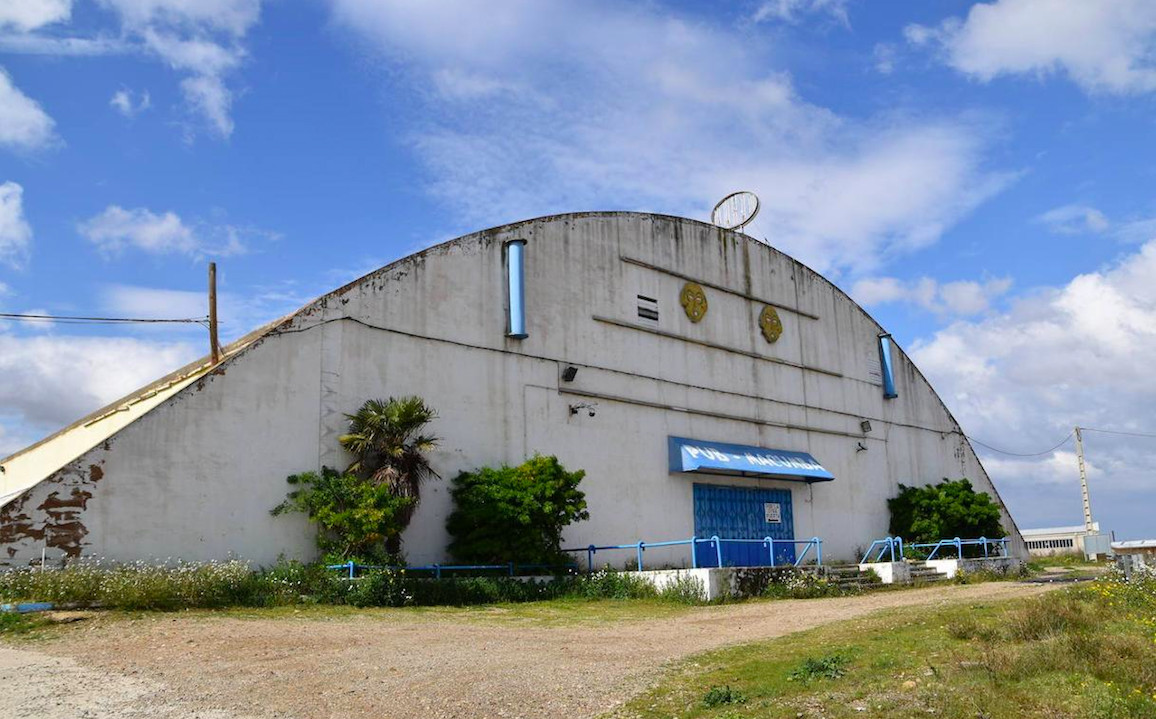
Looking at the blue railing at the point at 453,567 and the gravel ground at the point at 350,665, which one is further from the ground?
the blue railing at the point at 453,567

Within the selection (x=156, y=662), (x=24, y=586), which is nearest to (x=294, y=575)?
(x=24, y=586)

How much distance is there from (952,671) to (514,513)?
11.5 metres

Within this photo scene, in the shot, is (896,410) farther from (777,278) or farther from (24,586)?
(24,586)

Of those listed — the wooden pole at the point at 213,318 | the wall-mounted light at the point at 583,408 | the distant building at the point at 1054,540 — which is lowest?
the distant building at the point at 1054,540

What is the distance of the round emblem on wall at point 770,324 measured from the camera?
28688 millimetres

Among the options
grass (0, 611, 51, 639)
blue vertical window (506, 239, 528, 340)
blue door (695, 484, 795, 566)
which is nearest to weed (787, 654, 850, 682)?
grass (0, 611, 51, 639)

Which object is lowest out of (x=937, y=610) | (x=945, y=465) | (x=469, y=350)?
(x=937, y=610)

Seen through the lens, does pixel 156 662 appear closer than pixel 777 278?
Yes

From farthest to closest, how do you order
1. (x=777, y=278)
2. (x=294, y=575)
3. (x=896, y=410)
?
1. (x=896, y=410)
2. (x=777, y=278)
3. (x=294, y=575)

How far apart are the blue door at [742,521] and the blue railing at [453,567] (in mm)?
5663

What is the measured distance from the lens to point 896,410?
32625mm

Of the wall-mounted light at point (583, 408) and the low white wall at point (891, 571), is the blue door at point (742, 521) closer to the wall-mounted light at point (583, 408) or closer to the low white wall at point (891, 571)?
the low white wall at point (891, 571)

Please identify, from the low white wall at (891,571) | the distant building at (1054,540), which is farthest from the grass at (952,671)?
the distant building at (1054,540)

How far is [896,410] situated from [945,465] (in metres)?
3.48
